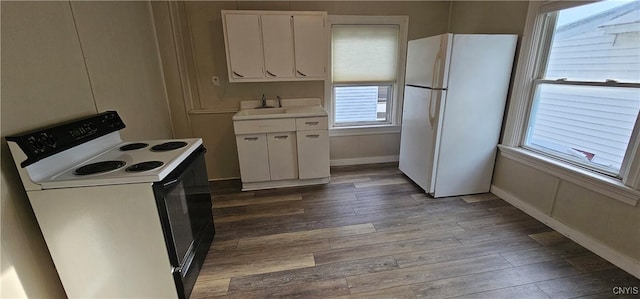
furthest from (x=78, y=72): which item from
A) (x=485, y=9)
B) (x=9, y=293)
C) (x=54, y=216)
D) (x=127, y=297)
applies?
(x=485, y=9)

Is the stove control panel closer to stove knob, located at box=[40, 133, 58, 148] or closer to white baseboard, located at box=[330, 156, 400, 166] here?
stove knob, located at box=[40, 133, 58, 148]

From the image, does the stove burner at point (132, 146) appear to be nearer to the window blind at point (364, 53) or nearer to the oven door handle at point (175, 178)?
the oven door handle at point (175, 178)

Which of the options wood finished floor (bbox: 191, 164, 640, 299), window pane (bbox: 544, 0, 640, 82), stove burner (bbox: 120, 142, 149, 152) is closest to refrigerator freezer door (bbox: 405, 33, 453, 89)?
window pane (bbox: 544, 0, 640, 82)

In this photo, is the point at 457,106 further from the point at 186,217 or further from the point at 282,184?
the point at 186,217

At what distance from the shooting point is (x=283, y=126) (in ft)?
9.47

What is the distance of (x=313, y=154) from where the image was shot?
306 cm

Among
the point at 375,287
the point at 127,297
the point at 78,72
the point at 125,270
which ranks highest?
the point at 78,72

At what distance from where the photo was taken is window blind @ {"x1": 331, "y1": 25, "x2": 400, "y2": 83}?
3303mm

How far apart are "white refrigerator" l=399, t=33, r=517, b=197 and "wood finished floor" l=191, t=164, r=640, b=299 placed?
0.26 m

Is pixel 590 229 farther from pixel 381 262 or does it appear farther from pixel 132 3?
pixel 132 3

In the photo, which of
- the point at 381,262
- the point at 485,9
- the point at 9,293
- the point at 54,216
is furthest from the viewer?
the point at 485,9

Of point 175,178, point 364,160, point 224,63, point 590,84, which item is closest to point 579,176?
point 590,84

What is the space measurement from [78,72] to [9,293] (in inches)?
51.0

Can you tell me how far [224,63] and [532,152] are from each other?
10.9 ft
